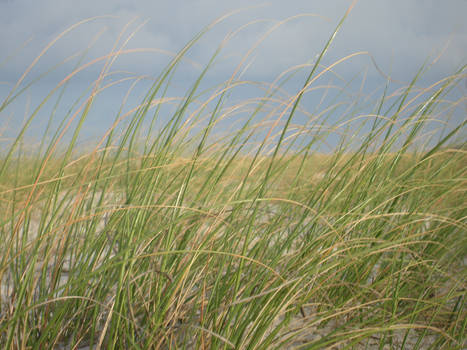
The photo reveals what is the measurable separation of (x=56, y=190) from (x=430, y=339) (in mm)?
1395

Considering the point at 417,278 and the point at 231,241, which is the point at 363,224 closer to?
the point at 417,278

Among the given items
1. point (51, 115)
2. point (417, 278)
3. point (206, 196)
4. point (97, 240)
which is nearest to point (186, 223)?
point (206, 196)

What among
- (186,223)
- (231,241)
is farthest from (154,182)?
(231,241)

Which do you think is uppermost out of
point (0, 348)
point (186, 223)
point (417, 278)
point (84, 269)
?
point (186, 223)

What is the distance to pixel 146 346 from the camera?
962mm

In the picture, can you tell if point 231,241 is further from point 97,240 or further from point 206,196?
point 97,240

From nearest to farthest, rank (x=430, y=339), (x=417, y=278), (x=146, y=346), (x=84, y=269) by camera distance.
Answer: (x=146, y=346) < (x=84, y=269) < (x=430, y=339) < (x=417, y=278)

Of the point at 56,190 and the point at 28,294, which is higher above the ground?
the point at 56,190

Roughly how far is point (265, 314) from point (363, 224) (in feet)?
2.04

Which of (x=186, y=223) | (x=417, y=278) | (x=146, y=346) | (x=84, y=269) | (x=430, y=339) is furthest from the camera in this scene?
(x=417, y=278)

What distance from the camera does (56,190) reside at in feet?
4.38

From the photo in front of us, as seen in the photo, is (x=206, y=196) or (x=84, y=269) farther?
(x=206, y=196)

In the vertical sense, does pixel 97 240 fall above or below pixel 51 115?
below

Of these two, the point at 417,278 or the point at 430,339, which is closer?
the point at 430,339
